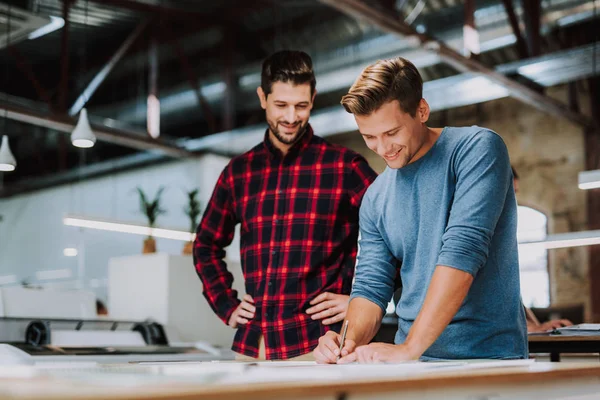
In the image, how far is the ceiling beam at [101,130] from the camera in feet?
25.9

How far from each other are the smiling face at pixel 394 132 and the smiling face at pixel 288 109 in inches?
19.2

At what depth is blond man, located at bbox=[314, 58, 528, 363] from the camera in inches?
58.7

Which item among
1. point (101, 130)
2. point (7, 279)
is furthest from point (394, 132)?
point (7, 279)

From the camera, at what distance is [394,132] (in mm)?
1651

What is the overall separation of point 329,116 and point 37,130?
532 centimetres

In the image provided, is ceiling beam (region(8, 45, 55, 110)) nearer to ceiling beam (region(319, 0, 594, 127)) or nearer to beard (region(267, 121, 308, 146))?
ceiling beam (region(319, 0, 594, 127))

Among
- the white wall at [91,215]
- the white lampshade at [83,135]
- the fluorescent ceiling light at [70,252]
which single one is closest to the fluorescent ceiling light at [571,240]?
the white lampshade at [83,135]

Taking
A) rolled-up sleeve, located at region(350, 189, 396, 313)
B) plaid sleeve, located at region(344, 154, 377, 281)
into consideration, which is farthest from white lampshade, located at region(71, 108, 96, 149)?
rolled-up sleeve, located at region(350, 189, 396, 313)

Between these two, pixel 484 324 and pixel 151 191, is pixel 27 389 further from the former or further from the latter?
pixel 151 191

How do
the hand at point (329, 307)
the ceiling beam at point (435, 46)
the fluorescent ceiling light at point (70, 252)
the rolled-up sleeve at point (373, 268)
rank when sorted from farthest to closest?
the fluorescent ceiling light at point (70, 252) < the ceiling beam at point (435, 46) < the hand at point (329, 307) < the rolled-up sleeve at point (373, 268)

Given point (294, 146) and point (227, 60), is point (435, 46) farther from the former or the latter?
point (294, 146)

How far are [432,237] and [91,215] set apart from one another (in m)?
9.60

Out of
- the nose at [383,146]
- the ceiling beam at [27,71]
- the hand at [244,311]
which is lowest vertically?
the hand at [244,311]

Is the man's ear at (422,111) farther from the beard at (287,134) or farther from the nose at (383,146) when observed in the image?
the beard at (287,134)
